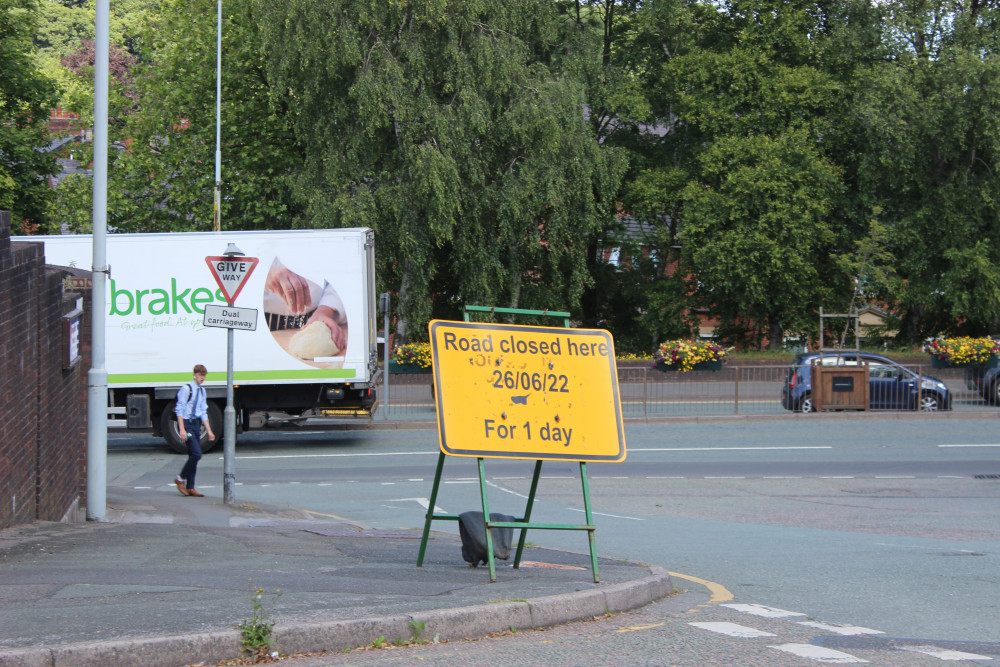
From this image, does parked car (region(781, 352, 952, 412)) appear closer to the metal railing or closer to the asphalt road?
the metal railing

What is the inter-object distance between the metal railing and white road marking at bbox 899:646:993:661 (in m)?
19.4

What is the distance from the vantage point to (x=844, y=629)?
683 cm

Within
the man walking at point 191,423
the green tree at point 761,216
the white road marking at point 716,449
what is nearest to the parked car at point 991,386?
the green tree at point 761,216

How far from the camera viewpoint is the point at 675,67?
36.7 meters

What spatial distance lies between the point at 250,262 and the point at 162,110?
2001cm

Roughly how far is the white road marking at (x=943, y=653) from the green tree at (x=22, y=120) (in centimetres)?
3103

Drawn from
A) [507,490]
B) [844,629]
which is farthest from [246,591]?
[507,490]

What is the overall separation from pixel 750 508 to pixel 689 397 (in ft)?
40.6

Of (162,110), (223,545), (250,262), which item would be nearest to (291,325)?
(250,262)

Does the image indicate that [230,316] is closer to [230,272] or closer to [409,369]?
[230,272]

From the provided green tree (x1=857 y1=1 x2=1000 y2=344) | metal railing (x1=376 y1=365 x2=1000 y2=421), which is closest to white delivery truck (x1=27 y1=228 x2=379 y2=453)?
metal railing (x1=376 y1=365 x2=1000 y2=421)

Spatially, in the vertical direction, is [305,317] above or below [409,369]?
above

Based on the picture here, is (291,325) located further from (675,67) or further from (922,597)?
(675,67)

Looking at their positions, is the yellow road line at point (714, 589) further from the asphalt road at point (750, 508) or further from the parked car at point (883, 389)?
the parked car at point (883, 389)
